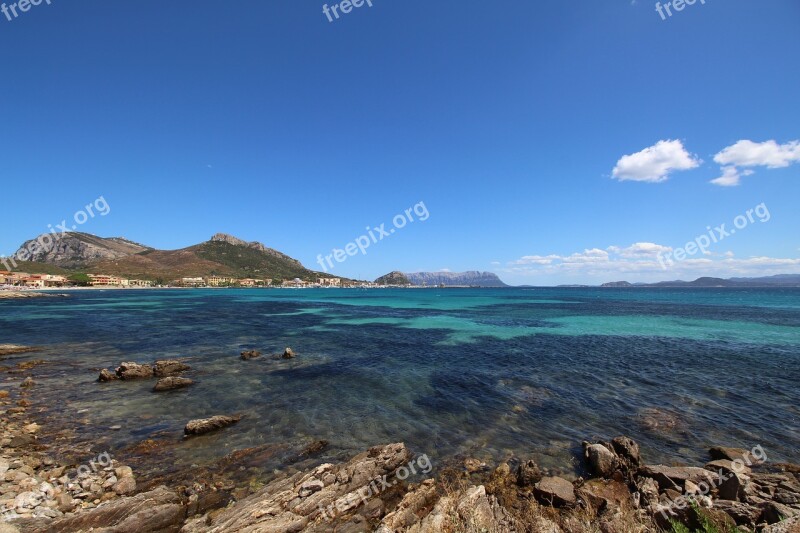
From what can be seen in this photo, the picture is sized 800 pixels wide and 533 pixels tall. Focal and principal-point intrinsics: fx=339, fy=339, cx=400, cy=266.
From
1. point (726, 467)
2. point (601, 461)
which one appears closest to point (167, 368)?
point (601, 461)

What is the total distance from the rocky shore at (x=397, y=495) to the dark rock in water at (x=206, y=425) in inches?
55.0

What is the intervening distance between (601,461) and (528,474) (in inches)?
119

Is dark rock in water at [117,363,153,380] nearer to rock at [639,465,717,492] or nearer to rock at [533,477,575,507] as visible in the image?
rock at [533,477,575,507]

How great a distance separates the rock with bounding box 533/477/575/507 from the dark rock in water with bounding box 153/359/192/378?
1010 inches

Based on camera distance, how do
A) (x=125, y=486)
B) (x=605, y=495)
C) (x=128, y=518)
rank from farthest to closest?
(x=125, y=486) → (x=605, y=495) → (x=128, y=518)

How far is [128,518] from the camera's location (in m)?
9.24

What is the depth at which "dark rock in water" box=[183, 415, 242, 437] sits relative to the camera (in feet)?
50.5

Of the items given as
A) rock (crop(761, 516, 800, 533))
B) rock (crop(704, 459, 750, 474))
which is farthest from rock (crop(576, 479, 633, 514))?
rock (crop(704, 459, 750, 474))

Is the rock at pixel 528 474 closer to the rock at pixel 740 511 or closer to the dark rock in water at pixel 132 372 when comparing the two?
the rock at pixel 740 511

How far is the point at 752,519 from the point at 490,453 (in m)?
7.81

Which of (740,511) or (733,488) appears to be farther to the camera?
(733,488)

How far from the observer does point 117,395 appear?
2027cm

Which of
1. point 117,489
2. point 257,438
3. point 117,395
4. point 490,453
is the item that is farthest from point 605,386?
point 117,395

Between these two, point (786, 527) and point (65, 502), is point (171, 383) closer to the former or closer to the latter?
point (65, 502)
